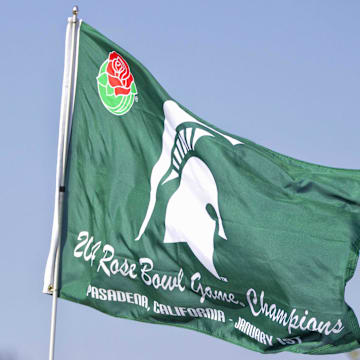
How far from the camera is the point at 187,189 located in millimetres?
11016

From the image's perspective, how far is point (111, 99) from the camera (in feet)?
35.7

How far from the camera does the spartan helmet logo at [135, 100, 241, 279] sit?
35.3ft

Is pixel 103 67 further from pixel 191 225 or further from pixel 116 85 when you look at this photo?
pixel 191 225

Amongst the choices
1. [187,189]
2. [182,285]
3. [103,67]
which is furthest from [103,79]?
[182,285]

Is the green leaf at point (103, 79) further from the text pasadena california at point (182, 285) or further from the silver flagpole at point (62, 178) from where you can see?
the text pasadena california at point (182, 285)

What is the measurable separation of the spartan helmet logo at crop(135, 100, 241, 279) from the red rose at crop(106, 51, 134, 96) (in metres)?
0.54

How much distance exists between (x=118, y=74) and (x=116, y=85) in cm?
15

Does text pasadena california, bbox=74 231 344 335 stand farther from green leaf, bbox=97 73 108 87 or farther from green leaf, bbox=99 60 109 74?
green leaf, bbox=99 60 109 74

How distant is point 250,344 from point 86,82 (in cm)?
368

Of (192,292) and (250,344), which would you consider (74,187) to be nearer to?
(192,292)

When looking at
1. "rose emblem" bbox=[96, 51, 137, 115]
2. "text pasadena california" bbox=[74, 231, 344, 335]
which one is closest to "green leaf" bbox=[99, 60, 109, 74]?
"rose emblem" bbox=[96, 51, 137, 115]

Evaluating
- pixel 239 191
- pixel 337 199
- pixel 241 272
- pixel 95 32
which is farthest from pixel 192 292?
pixel 95 32

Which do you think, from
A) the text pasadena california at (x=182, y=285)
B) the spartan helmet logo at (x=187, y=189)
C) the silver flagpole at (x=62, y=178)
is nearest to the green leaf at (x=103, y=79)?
the silver flagpole at (x=62, y=178)

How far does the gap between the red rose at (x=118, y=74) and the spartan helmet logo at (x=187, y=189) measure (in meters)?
0.54
